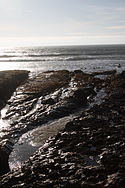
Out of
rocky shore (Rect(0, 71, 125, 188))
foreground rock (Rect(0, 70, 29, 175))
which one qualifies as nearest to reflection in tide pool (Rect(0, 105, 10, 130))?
rocky shore (Rect(0, 71, 125, 188))

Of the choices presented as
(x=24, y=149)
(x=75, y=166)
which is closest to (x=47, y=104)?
(x=24, y=149)

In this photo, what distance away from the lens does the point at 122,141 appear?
23.1 meters

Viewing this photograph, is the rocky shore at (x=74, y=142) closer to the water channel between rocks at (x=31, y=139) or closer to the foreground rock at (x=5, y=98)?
the water channel between rocks at (x=31, y=139)

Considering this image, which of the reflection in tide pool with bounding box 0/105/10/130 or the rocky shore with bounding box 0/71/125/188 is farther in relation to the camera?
the reflection in tide pool with bounding box 0/105/10/130

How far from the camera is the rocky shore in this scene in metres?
18.1

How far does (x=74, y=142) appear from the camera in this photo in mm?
24375

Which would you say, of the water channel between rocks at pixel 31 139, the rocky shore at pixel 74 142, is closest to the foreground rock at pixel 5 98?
the water channel between rocks at pixel 31 139

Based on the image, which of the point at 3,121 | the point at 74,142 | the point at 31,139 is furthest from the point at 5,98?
the point at 74,142

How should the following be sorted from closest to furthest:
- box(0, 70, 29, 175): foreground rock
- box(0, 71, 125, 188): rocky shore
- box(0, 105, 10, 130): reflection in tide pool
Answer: box(0, 71, 125, 188): rocky shore, box(0, 70, 29, 175): foreground rock, box(0, 105, 10, 130): reflection in tide pool

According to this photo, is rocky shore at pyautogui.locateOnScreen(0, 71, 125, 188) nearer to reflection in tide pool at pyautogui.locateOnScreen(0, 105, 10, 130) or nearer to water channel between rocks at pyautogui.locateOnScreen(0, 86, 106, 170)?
reflection in tide pool at pyautogui.locateOnScreen(0, 105, 10, 130)

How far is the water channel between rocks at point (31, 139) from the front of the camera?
24278mm

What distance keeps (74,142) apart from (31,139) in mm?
5723

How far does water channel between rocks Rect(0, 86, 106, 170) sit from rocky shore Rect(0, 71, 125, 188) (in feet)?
2.82

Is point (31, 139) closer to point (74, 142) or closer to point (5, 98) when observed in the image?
point (74, 142)
